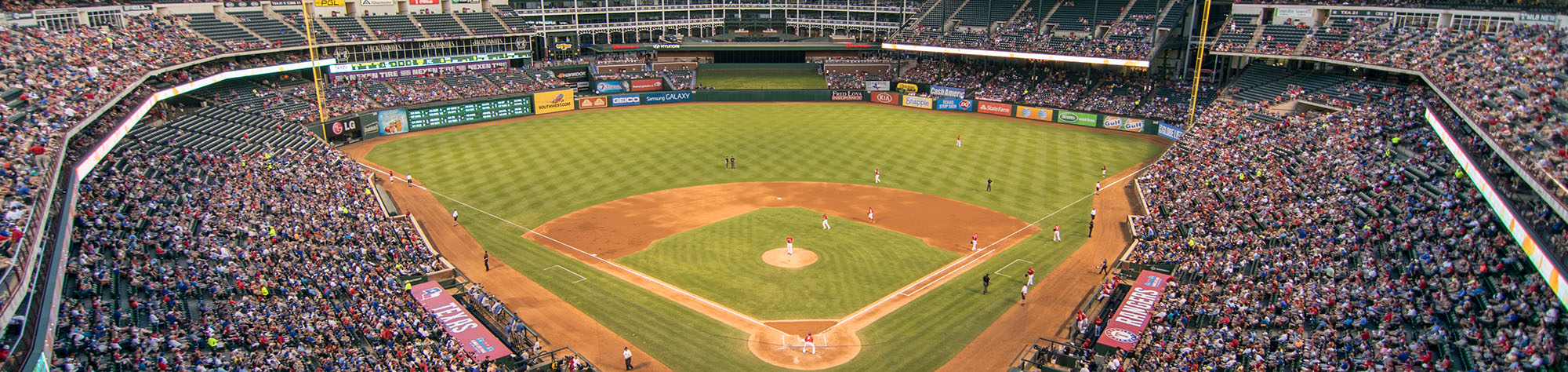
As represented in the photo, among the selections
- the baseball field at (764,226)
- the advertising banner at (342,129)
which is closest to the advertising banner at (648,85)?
the baseball field at (764,226)

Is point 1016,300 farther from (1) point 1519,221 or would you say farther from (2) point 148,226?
(2) point 148,226

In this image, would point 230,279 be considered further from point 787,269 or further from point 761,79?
point 761,79

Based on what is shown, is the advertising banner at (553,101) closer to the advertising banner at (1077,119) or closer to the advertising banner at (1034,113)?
the advertising banner at (1034,113)

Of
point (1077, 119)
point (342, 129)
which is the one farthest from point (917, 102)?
point (342, 129)

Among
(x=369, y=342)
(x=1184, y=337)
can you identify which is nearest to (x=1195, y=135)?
(x=1184, y=337)

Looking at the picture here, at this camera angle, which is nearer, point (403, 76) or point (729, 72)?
point (403, 76)

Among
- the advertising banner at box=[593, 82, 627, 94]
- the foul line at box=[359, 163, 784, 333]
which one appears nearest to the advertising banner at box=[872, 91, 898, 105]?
the advertising banner at box=[593, 82, 627, 94]
